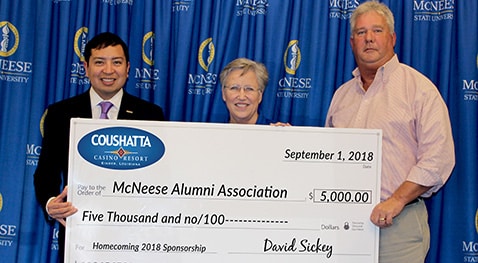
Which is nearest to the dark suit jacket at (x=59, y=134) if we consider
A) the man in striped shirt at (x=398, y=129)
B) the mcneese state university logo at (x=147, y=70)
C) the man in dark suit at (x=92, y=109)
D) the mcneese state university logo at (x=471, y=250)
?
the man in dark suit at (x=92, y=109)

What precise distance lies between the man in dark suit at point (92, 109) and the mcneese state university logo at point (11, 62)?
30.5 inches

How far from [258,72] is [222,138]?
1.60ft

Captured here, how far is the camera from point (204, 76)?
335 cm

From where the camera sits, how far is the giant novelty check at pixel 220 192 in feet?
7.32

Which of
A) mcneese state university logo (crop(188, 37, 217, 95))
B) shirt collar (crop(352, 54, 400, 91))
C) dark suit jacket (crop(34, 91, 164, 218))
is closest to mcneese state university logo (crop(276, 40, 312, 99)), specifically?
mcneese state university logo (crop(188, 37, 217, 95))

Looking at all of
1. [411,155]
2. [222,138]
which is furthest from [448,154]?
[222,138]

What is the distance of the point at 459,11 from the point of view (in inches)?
127

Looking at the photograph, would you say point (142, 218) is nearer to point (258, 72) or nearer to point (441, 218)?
point (258, 72)

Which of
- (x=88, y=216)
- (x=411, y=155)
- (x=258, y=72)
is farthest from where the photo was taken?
(x=258, y=72)

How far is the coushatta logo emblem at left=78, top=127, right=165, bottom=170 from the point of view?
2234 millimetres

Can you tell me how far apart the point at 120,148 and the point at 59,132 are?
1.88 feet

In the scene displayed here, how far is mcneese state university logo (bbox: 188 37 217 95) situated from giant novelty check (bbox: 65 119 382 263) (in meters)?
1.07

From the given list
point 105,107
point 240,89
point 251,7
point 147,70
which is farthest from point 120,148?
point 251,7
